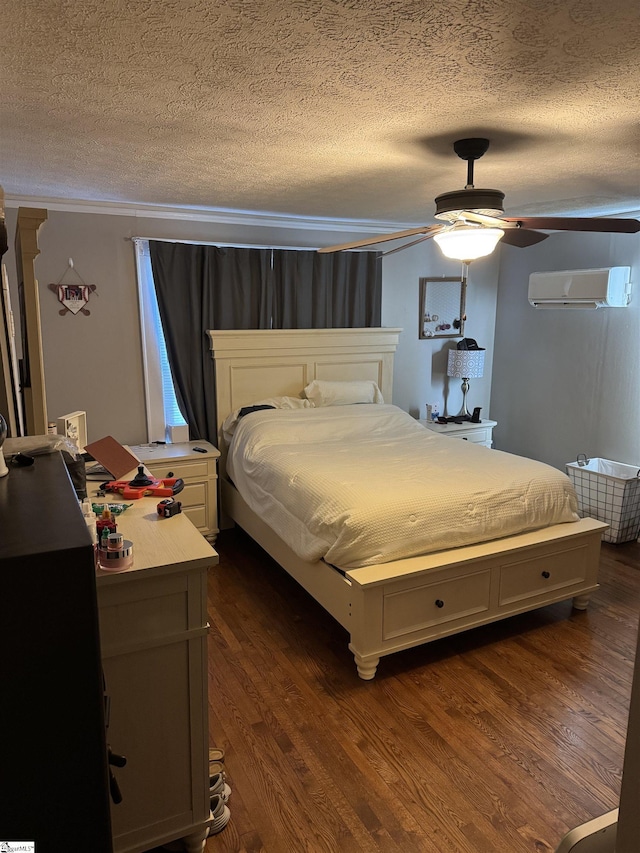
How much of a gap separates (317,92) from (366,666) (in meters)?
2.26

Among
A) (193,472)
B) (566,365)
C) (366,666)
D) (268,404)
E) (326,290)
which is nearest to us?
(366,666)

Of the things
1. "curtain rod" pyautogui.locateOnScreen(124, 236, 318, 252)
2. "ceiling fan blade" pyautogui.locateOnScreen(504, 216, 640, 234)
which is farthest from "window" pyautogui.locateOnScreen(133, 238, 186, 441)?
"ceiling fan blade" pyautogui.locateOnScreen(504, 216, 640, 234)

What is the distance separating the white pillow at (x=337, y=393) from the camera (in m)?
4.38

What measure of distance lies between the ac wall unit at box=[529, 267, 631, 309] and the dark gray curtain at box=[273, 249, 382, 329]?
4.25 ft

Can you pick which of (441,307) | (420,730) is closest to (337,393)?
(441,307)

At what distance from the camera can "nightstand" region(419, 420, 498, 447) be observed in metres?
4.77

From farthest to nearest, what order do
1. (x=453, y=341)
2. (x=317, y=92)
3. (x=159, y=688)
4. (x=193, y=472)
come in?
(x=453, y=341) → (x=193, y=472) → (x=317, y=92) → (x=159, y=688)

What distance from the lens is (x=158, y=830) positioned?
1.67 metres

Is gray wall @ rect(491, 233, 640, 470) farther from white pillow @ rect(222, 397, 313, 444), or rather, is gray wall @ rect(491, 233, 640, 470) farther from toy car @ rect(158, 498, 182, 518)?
toy car @ rect(158, 498, 182, 518)

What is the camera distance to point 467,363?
4840 mm

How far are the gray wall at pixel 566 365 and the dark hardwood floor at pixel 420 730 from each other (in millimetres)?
1590

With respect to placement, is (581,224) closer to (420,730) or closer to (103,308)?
(420,730)

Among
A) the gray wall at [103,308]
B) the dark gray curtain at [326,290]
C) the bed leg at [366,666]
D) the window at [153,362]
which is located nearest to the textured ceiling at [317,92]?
the gray wall at [103,308]

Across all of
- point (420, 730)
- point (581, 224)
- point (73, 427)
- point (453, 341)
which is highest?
point (581, 224)
